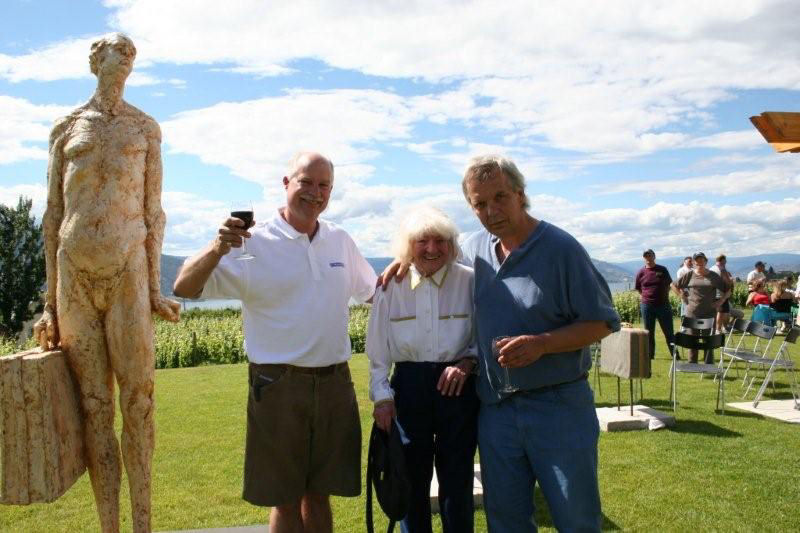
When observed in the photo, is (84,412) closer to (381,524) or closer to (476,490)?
(381,524)

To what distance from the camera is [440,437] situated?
3.10 metres

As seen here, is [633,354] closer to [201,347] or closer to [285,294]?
[285,294]

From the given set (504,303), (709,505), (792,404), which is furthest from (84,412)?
(792,404)

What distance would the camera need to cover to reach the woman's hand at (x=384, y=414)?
10.1 feet

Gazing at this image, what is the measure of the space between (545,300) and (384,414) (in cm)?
91

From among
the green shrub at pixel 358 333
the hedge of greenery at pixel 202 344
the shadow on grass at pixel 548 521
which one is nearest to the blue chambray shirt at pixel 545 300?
the shadow on grass at pixel 548 521

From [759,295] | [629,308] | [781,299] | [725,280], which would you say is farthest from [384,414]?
[629,308]

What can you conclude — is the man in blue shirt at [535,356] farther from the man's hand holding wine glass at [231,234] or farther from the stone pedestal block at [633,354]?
the stone pedestal block at [633,354]

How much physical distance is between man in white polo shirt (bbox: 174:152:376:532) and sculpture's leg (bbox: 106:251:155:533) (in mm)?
504

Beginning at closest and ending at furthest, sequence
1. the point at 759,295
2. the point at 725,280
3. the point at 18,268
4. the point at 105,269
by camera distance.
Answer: the point at 105,269 < the point at 725,280 < the point at 759,295 < the point at 18,268

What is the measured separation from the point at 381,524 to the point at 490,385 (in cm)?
262

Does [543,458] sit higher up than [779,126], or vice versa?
[779,126]

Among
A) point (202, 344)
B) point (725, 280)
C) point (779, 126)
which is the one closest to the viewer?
point (779, 126)

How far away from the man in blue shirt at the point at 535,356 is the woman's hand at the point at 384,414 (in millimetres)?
458
